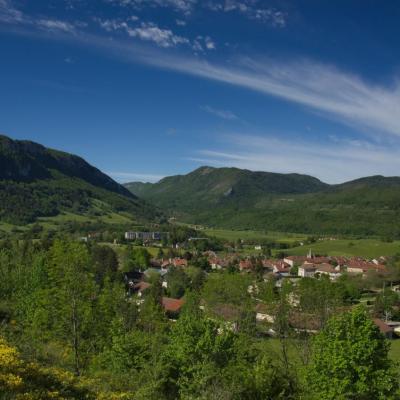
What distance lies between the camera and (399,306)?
246 feet

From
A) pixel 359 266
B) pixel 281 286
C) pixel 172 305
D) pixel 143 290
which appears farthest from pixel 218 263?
pixel 281 286

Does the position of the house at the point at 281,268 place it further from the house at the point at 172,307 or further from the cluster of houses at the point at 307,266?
the house at the point at 172,307

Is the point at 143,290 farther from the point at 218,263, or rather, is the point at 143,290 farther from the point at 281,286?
the point at 218,263

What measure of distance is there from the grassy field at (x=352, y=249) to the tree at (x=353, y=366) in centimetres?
12919

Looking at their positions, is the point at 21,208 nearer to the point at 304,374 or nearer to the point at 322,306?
the point at 322,306

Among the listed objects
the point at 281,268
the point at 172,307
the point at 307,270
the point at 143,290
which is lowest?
the point at 307,270

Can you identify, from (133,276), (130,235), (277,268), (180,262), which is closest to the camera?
(133,276)

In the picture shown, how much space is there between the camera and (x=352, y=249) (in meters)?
154

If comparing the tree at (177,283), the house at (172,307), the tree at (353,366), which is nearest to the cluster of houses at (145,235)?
the tree at (177,283)

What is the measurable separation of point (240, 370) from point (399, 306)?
65.1 meters

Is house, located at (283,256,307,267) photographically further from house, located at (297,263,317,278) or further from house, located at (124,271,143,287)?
house, located at (124,271,143,287)

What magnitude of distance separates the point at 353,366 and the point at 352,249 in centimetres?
14271

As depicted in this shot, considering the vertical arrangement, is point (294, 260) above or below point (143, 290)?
below

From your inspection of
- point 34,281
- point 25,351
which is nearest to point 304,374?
point 25,351
